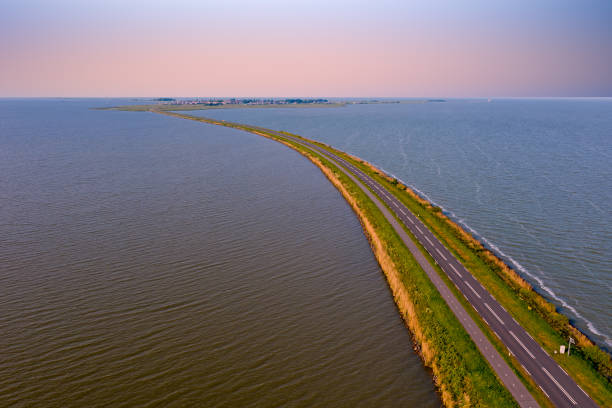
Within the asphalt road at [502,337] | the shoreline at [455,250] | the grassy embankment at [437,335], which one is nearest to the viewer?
the asphalt road at [502,337]

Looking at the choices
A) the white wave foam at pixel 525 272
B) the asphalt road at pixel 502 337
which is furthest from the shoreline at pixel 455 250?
the asphalt road at pixel 502 337

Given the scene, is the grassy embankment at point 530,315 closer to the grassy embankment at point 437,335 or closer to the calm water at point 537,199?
the grassy embankment at point 437,335

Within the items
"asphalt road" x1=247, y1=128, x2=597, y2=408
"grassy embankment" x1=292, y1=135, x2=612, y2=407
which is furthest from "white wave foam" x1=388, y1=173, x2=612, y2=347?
"asphalt road" x1=247, y1=128, x2=597, y2=408

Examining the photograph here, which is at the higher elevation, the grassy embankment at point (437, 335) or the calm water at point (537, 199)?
the calm water at point (537, 199)

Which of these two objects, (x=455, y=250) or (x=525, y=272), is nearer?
(x=525, y=272)

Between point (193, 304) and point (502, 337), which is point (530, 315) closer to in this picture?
point (502, 337)

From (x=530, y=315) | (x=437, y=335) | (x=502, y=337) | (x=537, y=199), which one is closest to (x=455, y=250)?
(x=530, y=315)

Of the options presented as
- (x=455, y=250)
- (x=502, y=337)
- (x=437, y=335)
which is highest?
(x=455, y=250)

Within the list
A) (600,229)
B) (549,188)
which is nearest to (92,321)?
(600,229)
